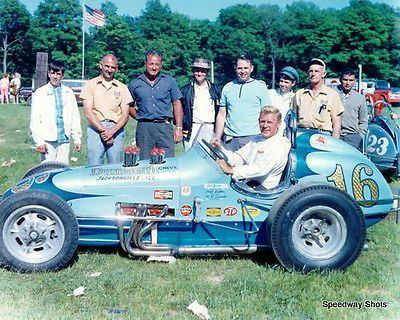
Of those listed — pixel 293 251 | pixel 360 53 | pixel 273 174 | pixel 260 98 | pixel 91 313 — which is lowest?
pixel 91 313

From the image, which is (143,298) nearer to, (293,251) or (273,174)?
(293,251)

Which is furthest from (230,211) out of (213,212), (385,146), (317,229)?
(385,146)

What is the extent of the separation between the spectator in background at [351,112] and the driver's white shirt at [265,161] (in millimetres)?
2654

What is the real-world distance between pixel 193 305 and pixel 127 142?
9.97 metres

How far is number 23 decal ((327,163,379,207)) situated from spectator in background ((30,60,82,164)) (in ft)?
10.7

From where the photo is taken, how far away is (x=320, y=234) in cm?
496

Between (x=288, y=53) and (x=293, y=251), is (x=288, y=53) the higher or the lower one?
the higher one

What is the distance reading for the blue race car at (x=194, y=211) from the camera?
15.6ft

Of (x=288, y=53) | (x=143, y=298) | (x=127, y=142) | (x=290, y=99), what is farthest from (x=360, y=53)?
Answer: (x=143, y=298)

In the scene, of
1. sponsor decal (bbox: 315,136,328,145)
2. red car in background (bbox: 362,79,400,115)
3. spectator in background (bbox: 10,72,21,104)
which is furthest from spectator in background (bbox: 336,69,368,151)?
spectator in background (bbox: 10,72,21,104)

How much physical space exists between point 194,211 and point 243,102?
78.6 inches

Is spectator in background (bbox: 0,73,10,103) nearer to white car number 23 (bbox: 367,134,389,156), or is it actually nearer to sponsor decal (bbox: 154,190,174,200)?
white car number 23 (bbox: 367,134,389,156)

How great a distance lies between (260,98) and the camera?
648 cm

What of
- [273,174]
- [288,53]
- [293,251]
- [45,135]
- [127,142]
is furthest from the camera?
[288,53]
